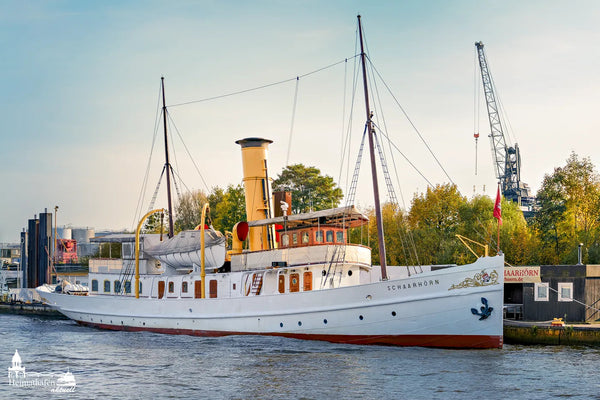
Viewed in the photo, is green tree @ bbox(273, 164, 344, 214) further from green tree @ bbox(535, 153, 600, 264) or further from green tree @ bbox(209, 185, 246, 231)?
green tree @ bbox(535, 153, 600, 264)

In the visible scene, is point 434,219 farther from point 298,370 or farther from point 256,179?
point 298,370

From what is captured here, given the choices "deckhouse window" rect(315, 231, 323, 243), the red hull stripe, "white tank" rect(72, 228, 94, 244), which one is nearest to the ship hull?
the red hull stripe

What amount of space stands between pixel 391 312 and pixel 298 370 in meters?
5.71

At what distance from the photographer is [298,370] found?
2409cm

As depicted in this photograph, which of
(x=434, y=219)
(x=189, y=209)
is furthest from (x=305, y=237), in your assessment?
(x=189, y=209)

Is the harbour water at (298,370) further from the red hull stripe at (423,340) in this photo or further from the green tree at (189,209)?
the green tree at (189,209)

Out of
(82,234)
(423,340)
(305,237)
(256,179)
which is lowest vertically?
(423,340)

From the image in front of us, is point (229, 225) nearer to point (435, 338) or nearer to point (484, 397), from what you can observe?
point (435, 338)

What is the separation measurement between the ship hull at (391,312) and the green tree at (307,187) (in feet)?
124

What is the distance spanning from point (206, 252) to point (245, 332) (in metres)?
5.39

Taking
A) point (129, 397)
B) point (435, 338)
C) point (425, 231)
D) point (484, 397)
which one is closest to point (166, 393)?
point (129, 397)

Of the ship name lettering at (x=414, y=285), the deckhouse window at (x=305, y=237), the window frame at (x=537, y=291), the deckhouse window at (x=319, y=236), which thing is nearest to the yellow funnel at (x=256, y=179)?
the deckhouse window at (x=305, y=237)

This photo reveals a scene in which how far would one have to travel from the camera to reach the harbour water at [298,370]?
21.1m

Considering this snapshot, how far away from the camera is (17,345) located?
109ft
